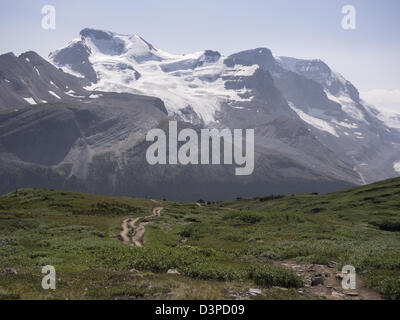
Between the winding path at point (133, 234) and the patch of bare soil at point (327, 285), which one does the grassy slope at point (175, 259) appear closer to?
the patch of bare soil at point (327, 285)

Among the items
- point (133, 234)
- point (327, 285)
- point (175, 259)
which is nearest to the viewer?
point (327, 285)

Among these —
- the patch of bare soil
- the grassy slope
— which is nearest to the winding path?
the grassy slope

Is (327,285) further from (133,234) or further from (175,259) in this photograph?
(133,234)

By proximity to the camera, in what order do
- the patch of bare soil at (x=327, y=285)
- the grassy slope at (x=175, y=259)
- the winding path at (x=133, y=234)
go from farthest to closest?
1. the winding path at (x=133, y=234)
2. the patch of bare soil at (x=327, y=285)
3. the grassy slope at (x=175, y=259)

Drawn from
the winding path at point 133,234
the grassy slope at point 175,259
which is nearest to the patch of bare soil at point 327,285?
the grassy slope at point 175,259

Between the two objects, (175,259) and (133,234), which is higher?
(175,259)

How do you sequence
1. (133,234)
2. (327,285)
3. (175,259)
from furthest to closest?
(133,234) < (175,259) < (327,285)

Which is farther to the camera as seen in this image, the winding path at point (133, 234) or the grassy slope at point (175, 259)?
the winding path at point (133, 234)

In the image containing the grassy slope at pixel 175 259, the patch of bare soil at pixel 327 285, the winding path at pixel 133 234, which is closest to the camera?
the grassy slope at pixel 175 259

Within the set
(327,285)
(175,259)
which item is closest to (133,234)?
(175,259)

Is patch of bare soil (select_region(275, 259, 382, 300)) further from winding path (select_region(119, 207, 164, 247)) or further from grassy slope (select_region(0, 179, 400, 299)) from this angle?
winding path (select_region(119, 207, 164, 247))

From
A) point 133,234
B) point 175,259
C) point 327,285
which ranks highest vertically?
point 175,259

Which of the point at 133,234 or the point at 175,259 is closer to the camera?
the point at 175,259
